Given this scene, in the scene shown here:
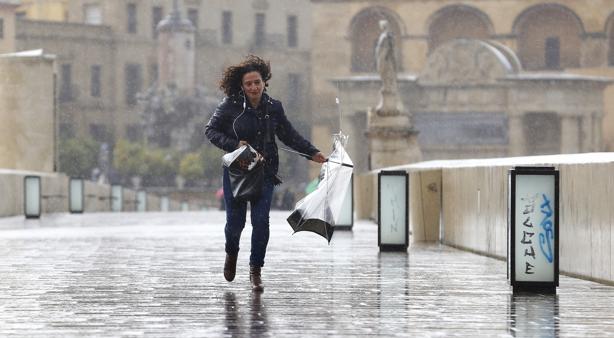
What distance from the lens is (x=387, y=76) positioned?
51188 millimetres

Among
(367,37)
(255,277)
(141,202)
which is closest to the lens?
(255,277)

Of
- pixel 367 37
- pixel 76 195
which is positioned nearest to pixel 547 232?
pixel 76 195

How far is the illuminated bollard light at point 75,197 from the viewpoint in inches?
1690

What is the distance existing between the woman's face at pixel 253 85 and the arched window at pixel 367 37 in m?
105

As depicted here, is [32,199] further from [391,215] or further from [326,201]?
[326,201]

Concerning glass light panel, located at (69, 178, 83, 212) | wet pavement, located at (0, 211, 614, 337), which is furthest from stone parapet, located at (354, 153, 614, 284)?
glass light panel, located at (69, 178, 83, 212)

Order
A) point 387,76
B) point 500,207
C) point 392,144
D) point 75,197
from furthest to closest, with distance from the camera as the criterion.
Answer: point 387,76 → point 392,144 → point 75,197 → point 500,207

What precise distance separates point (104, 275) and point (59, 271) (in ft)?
2.35

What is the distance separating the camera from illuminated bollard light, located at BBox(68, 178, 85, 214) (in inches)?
1690

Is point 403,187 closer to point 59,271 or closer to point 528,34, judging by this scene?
point 59,271

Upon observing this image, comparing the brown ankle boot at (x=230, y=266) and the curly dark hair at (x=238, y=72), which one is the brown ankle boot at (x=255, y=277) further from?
the curly dark hair at (x=238, y=72)

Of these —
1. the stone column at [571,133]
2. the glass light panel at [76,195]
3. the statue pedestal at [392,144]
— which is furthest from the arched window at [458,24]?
the glass light panel at [76,195]

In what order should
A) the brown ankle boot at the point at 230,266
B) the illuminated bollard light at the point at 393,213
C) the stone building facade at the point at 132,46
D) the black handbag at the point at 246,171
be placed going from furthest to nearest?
the stone building facade at the point at 132,46 < the illuminated bollard light at the point at 393,213 < the brown ankle boot at the point at 230,266 < the black handbag at the point at 246,171

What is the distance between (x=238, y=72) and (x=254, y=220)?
1.17 meters
